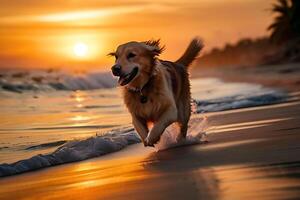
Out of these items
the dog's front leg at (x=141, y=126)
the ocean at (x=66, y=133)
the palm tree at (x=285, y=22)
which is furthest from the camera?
the palm tree at (x=285, y=22)

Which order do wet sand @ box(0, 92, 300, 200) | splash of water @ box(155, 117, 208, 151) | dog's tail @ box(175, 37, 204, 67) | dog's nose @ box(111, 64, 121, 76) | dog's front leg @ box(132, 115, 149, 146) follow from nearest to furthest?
wet sand @ box(0, 92, 300, 200) → dog's nose @ box(111, 64, 121, 76) → dog's front leg @ box(132, 115, 149, 146) → splash of water @ box(155, 117, 208, 151) → dog's tail @ box(175, 37, 204, 67)

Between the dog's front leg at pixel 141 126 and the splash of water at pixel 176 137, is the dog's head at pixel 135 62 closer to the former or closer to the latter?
the dog's front leg at pixel 141 126

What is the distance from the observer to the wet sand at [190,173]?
12.6ft

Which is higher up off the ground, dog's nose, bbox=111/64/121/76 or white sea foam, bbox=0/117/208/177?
dog's nose, bbox=111/64/121/76

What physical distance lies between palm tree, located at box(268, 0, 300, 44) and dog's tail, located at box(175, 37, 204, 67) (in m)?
40.0

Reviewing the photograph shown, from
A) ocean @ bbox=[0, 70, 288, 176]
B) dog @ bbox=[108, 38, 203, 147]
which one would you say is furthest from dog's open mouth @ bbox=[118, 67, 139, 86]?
ocean @ bbox=[0, 70, 288, 176]

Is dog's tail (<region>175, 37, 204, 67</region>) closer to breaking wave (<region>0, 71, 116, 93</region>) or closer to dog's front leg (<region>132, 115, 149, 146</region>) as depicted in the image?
dog's front leg (<region>132, 115, 149, 146</region>)

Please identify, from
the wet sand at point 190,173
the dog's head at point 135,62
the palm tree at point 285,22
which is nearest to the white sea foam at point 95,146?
the wet sand at point 190,173

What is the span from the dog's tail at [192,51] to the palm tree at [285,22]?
40.0 m

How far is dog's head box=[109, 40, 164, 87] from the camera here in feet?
20.5

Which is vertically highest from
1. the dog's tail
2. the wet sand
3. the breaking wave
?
the breaking wave

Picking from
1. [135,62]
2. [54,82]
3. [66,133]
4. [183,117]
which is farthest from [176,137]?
[54,82]

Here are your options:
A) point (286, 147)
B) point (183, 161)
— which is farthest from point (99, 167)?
point (286, 147)

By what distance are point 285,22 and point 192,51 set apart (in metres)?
42.4
